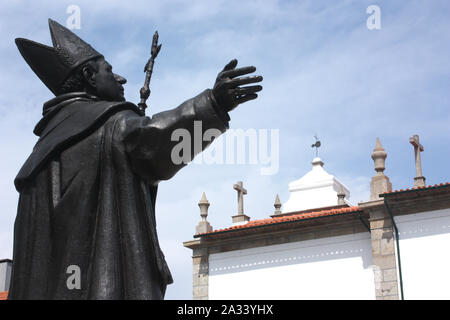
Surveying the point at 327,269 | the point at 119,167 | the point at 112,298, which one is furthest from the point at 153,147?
the point at 327,269

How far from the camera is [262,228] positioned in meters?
22.5

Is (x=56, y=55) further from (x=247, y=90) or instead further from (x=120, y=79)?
(x=247, y=90)

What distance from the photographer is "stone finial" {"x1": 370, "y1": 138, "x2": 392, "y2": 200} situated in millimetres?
21234

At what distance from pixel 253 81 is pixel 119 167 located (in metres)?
0.57

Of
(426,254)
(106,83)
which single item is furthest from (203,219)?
(106,83)

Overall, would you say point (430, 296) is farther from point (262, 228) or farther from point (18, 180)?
point (18, 180)

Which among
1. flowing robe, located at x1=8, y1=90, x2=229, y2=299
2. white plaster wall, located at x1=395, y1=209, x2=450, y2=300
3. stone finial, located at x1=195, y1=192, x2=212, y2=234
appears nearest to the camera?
flowing robe, located at x1=8, y1=90, x2=229, y2=299

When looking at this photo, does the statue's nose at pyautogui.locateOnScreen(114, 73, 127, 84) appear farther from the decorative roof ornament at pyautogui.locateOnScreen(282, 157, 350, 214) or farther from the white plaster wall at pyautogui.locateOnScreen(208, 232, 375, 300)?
the decorative roof ornament at pyautogui.locateOnScreen(282, 157, 350, 214)

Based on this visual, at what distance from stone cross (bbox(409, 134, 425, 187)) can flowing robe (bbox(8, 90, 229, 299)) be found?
2189 centimetres

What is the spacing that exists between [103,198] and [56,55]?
71cm

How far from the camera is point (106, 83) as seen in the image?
289 cm

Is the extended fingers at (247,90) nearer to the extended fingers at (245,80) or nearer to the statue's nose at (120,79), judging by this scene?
the extended fingers at (245,80)

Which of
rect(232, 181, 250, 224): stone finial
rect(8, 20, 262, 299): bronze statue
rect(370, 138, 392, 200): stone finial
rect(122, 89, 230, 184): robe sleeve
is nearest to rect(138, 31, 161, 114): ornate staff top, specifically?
rect(8, 20, 262, 299): bronze statue
